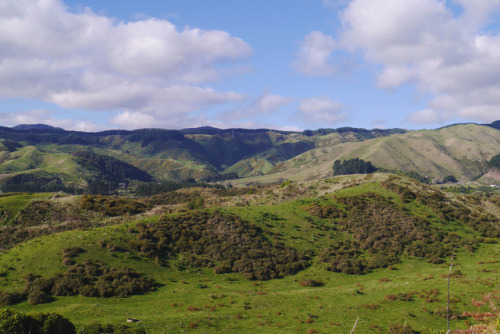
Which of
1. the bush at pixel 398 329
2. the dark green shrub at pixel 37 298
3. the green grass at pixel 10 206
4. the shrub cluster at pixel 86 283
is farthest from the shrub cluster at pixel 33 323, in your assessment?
the green grass at pixel 10 206

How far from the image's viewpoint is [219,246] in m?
54.8

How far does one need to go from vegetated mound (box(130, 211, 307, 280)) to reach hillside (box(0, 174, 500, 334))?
232mm

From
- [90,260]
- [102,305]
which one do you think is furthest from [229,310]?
[90,260]

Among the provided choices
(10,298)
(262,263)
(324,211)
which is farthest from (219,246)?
(324,211)

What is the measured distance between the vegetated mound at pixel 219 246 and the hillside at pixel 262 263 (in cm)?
23

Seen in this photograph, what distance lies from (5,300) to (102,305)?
33.3ft

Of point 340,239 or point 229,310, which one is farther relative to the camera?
point 340,239

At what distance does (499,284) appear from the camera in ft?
129

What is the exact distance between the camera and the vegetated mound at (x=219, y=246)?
Answer: 49750mm

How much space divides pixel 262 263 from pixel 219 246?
8.18 metres

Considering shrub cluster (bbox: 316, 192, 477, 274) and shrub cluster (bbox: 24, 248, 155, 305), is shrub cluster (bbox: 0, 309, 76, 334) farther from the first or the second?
shrub cluster (bbox: 316, 192, 477, 274)

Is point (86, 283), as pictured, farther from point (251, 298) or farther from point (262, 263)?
point (262, 263)

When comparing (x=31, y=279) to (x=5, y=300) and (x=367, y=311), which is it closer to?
(x=5, y=300)

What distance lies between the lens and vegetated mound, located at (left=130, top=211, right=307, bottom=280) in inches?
1959
